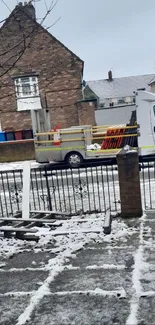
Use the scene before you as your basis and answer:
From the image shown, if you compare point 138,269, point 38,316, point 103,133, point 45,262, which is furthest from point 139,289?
point 103,133

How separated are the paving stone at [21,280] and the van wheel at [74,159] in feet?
37.1

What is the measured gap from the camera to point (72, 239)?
5691mm

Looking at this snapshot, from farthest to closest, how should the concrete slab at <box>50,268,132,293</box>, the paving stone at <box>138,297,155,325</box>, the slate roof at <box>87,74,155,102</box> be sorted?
the slate roof at <box>87,74,155,102</box>, the concrete slab at <box>50,268,132,293</box>, the paving stone at <box>138,297,155,325</box>

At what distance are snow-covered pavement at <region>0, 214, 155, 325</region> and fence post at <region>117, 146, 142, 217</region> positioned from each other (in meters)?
0.54

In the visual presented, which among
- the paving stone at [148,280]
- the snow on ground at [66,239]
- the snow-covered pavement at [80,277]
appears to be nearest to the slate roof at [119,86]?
the snow on ground at [66,239]

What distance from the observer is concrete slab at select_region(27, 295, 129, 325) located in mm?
3289

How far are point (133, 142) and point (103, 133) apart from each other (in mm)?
2311

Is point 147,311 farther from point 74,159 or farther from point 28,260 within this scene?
point 74,159

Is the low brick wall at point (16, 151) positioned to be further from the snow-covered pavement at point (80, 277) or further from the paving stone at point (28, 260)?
the paving stone at point (28, 260)

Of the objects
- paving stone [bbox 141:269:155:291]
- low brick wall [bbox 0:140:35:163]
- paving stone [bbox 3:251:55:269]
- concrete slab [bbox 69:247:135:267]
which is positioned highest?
low brick wall [bbox 0:140:35:163]

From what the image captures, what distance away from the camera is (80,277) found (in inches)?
168

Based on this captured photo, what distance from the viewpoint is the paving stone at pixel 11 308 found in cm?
341

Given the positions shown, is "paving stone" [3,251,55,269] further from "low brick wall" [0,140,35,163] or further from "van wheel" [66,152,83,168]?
"low brick wall" [0,140,35,163]

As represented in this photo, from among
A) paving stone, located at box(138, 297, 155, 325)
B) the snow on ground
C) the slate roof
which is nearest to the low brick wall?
the snow on ground
